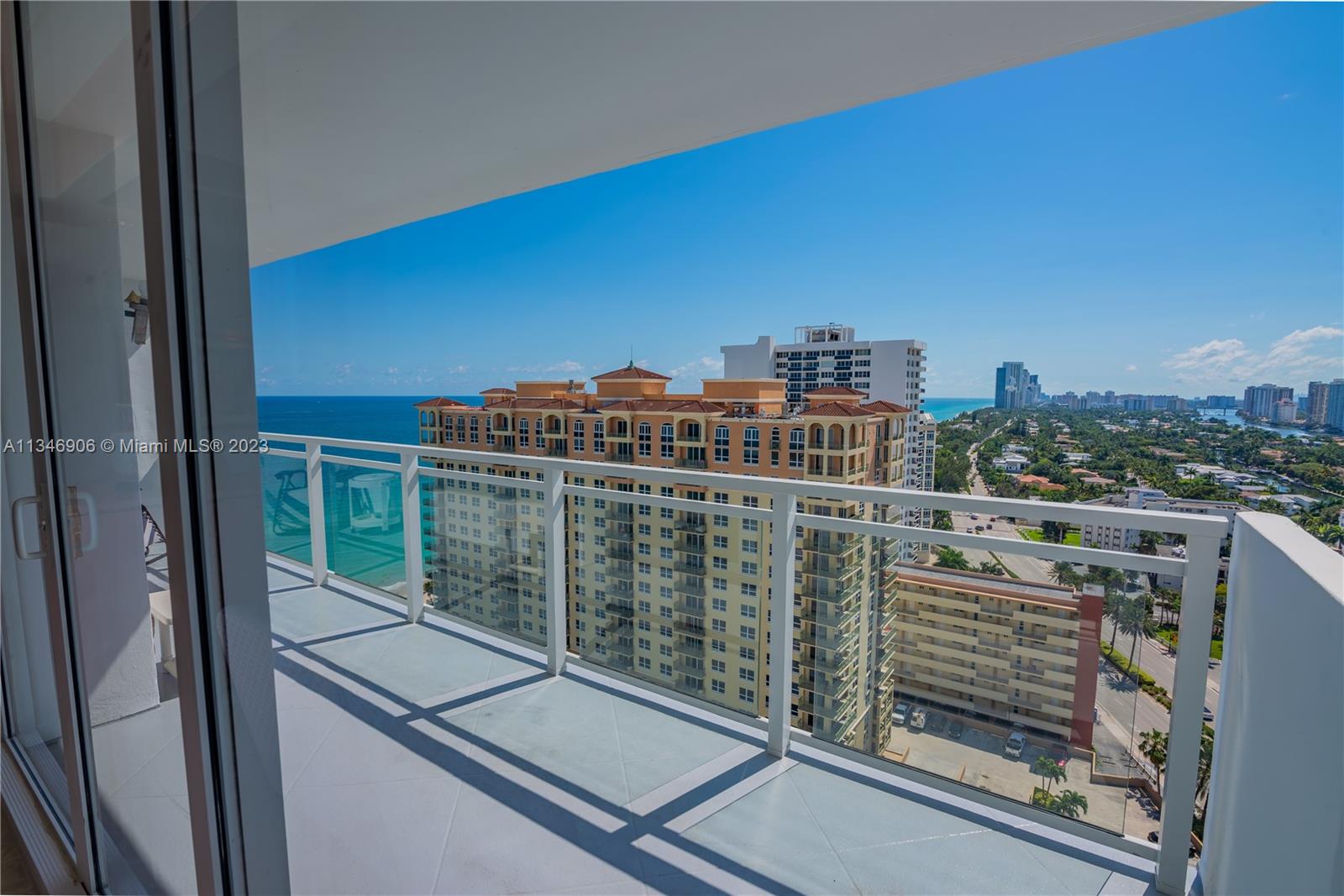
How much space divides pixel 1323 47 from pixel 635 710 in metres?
2.86

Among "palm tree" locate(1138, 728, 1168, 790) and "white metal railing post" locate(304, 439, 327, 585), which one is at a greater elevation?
"white metal railing post" locate(304, 439, 327, 585)

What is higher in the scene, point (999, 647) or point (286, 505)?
point (286, 505)

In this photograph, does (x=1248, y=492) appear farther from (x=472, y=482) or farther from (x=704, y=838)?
(x=472, y=482)

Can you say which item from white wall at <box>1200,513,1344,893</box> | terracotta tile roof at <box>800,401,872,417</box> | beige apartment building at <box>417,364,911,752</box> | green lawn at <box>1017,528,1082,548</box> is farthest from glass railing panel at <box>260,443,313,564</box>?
terracotta tile roof at <box>800,401,872,417</box>

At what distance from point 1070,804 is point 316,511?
A: 7.40 feet

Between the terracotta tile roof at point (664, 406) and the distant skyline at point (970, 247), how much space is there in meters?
0.14

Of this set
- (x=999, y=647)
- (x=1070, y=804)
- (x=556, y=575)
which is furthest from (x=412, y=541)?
(x=1070, y=804)

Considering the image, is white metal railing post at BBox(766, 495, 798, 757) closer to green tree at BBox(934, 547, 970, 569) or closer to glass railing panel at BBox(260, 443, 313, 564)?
green tree at BBox(934, 547, 970, 569)

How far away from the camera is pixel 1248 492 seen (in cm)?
116

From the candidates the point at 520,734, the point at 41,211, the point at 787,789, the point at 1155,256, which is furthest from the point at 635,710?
the point at 1155,256

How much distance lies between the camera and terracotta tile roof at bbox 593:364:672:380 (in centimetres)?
376

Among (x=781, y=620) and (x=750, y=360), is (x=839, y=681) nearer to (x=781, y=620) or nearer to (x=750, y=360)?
(x=781, y=620)

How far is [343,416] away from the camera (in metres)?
1.03

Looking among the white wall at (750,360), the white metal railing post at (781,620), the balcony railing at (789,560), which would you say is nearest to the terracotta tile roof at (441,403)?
the balcony railing at (789,560)
